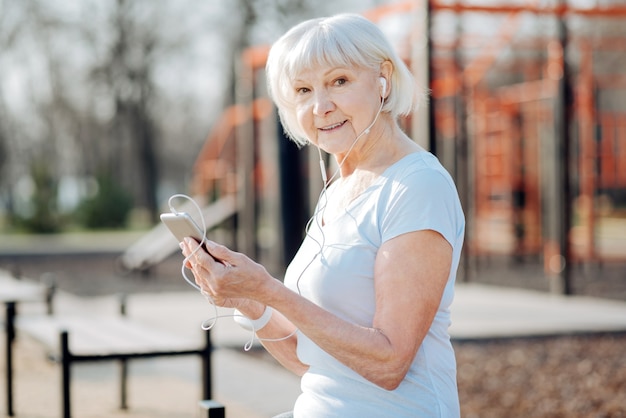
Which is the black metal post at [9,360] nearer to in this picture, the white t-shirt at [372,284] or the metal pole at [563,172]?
the white t-shirt at [372,284]

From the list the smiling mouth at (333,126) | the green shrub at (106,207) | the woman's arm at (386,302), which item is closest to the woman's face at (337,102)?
the smiling mouth at (333,126)

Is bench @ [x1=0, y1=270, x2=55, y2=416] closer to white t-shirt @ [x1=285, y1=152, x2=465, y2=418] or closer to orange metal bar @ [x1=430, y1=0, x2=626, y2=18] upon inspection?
white t-shirt @ [x1=285, y1=152, x2=465, y2=418]

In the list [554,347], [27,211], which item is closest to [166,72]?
[27,211]

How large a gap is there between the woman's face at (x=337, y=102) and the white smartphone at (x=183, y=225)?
0.41m

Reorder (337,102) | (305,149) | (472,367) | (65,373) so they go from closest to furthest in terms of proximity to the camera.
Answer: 1. (337,102)
2. (65,373)
3. (472,367)
4. (305,149)

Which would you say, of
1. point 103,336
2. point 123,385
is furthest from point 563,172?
point 103,336

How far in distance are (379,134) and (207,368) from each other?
245 cm

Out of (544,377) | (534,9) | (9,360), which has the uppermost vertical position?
(534,9)

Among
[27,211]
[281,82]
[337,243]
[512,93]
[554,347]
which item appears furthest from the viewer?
[27,211]

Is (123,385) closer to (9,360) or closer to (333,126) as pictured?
(9,360)

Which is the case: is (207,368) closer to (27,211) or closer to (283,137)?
(283,137)

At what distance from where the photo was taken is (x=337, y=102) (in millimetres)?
2244

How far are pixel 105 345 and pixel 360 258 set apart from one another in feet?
9.04

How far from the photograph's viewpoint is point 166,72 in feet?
115
